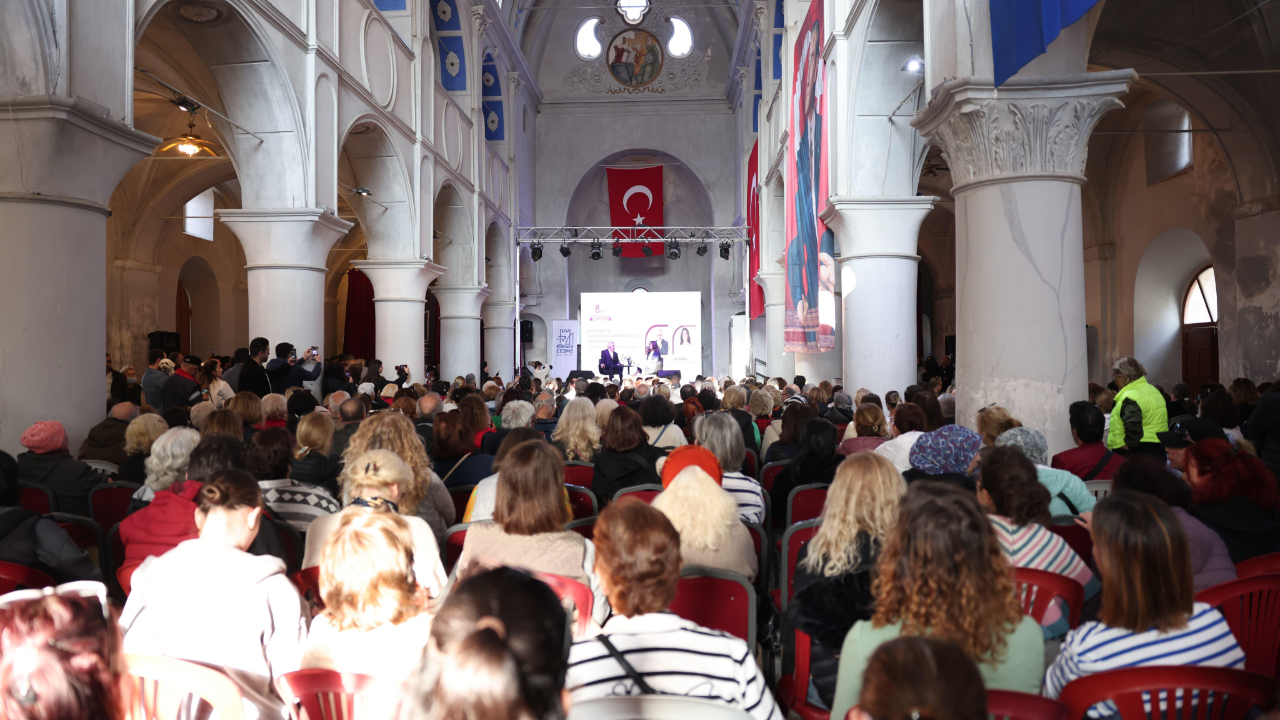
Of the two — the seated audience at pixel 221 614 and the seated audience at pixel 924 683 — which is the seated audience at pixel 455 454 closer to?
the seated audience at pixel 221 614

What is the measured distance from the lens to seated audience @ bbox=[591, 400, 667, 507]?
4.57 meters

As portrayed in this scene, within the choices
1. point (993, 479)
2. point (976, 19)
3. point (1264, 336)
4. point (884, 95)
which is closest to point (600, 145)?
point (884, 95)

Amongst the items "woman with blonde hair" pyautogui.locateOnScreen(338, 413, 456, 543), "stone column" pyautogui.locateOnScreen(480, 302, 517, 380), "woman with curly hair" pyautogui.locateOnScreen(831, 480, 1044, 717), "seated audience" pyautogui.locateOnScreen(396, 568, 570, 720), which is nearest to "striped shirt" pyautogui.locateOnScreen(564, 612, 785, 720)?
"woman with curly hair" pyautogui.locateOnScreen(831, 480, 1044, 717)

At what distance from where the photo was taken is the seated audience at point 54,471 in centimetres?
430

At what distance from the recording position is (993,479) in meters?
2.86

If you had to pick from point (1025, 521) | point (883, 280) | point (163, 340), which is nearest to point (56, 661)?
point (1025, 521)

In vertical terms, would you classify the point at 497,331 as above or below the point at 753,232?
below

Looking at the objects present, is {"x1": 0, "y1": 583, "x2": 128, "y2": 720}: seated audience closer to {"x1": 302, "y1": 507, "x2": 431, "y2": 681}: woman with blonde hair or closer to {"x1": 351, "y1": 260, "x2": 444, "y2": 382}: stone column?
{"x1": 302, "y1": 507, "x2": 431, "y2": 681}: woman with blonde hair

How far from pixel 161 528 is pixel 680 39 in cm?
2584

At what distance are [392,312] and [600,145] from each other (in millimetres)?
14391

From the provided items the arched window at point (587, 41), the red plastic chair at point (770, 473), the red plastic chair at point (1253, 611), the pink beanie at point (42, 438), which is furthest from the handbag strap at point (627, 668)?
the arched window at point (587, 41)

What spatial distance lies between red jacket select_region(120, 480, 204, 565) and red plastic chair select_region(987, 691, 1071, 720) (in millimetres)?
2768

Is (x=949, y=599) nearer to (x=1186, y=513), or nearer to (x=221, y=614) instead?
(x=1186, y=513)

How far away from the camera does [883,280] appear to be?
9.57 metres
